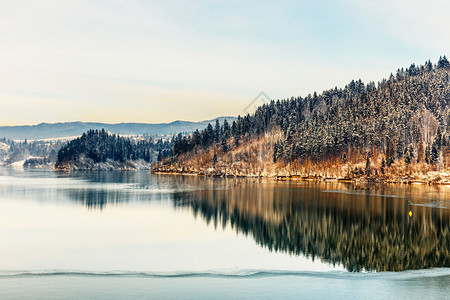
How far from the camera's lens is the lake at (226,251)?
31969 millimetres

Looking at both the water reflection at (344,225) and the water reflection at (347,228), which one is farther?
the water reflection at (344,225)

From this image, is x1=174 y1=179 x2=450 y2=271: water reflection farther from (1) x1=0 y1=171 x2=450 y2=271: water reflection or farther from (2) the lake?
(2) the lake

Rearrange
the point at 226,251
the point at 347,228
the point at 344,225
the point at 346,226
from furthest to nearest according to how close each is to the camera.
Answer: the point at 344,225, the point at 346,226, the point at 347,228, the point at 226,251

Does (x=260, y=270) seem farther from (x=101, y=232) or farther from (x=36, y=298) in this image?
(x=101, y=232)

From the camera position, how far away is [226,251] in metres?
48.7

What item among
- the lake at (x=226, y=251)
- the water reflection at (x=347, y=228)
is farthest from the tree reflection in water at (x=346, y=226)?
the lake at (x=226, y=251)

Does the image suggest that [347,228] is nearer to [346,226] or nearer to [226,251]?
[346,226]

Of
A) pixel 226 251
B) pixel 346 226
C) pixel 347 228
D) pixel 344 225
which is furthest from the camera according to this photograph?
pixel 344 225

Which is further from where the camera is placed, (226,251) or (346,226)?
(346,226)

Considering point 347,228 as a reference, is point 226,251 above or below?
below

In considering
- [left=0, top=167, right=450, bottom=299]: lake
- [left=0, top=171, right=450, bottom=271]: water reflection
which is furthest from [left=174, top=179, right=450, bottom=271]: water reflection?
[left=0, top=167, right=450, bottom=299]: lake

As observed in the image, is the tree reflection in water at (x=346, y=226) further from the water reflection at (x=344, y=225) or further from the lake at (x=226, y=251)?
the lake at (x=226, y=251)

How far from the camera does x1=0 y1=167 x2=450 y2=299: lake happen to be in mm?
31969

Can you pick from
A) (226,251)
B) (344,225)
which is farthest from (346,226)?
(226,251)
